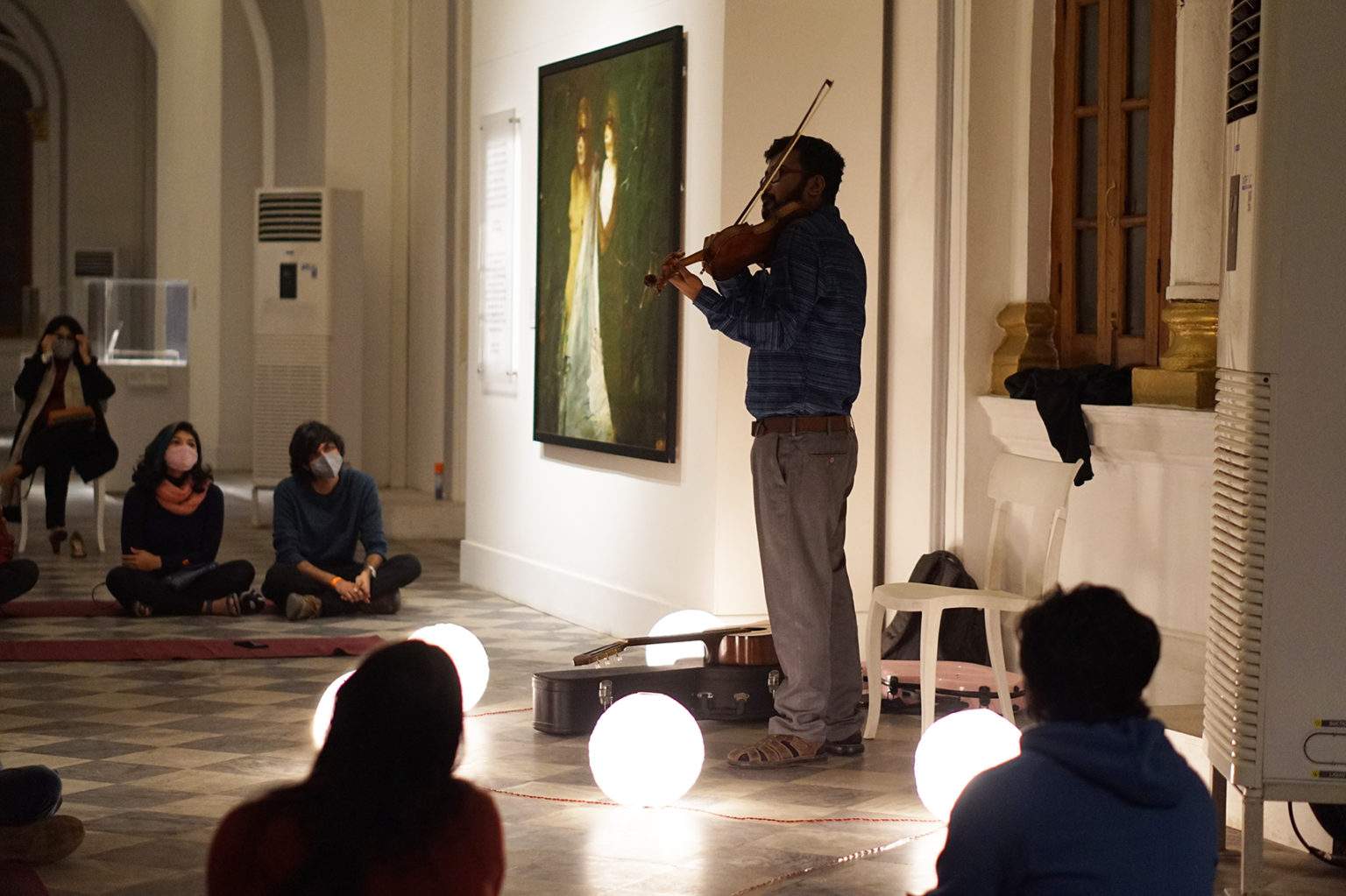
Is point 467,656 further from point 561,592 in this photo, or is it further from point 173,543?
point 173,543

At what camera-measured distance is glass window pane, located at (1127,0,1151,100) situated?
6164 mm

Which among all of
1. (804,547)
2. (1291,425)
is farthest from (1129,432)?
(1291,425)

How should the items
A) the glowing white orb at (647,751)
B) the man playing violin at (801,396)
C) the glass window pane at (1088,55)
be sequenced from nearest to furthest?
1. the glowing white orb at (647,751)
2. the man playing violin at (801,396)
3. the glass window pane at (1088,55)

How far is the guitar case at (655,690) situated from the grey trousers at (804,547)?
1.71 feet

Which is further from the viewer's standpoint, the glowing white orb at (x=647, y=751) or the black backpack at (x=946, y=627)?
the black backpack at (x=946, y=627)

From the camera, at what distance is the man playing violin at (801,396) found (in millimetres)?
5109

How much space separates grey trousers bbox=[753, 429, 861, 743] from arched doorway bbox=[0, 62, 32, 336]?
17896mm

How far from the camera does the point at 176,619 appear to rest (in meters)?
8.21

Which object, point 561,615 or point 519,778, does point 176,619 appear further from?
point 519,778

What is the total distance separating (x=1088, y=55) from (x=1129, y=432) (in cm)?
152

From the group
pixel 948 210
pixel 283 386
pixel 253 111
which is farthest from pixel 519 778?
pixel 253 111

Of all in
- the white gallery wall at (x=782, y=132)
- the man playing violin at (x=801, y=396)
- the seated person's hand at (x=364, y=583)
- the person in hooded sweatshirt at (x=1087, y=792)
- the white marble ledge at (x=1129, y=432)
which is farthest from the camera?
the seated person's hand at (x=364, y=583)

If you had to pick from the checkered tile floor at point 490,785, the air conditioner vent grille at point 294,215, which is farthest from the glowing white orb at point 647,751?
the air conditioner vent grille at point 294,215

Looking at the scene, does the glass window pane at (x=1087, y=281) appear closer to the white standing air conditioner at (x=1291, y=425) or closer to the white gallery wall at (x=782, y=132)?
the white gallery wall at (x=782, y=132)
